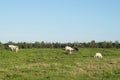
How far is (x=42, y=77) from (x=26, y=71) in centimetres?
309

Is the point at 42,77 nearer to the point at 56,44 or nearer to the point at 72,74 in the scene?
the point at 72,74

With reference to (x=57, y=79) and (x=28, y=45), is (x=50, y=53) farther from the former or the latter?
(x=57, y=79)

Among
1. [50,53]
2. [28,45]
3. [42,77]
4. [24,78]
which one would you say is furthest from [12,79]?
[28,45]

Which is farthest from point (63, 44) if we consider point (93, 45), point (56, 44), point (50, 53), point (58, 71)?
point (58, 71)

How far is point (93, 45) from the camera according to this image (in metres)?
66.6

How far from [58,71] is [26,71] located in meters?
2.36

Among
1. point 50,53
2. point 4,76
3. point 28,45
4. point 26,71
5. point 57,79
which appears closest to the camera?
point 57,79

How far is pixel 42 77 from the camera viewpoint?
19.2m

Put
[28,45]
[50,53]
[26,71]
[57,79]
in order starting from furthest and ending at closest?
[28,45]
[50,53]
[26,71]
[57,79]

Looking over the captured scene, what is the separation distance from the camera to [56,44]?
6875cm

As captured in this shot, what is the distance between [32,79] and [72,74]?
3.18 metres

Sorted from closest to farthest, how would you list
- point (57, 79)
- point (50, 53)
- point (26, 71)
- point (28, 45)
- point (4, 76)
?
point (57, 79)
point (4, 76)
point (26, 71)
point (50, 53)
point (28, 45)

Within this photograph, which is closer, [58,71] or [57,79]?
[57,79]

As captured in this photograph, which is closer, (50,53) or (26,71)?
(26,71)
